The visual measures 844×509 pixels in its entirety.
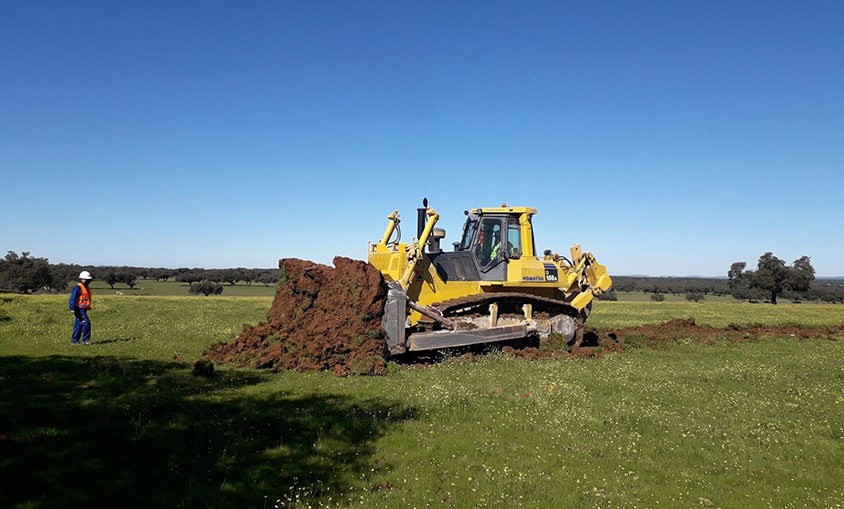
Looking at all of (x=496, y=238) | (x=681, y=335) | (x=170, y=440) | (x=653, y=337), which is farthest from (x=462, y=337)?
(x=681, y=335)

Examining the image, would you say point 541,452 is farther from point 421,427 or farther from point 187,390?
point 187,390

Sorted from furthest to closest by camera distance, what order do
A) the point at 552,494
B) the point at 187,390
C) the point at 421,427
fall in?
the point at 187,390, the point at 421,427, the point at 552,494

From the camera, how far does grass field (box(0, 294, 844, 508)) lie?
6129 millimetres

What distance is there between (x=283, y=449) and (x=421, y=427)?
2.14 metres

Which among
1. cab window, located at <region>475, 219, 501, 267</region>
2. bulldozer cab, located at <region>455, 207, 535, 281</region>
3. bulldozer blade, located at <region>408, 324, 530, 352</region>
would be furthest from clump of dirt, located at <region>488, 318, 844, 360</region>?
cab window, located at <region>475, 219, 501, 267</region>

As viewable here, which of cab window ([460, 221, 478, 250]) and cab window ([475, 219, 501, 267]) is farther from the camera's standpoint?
cab window ([460, 221, 478, 250])

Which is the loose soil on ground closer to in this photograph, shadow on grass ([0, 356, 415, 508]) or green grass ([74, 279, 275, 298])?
shadow on grass ([0, 356, 415, 508])

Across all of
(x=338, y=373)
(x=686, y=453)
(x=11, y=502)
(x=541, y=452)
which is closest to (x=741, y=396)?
(x=686, y=453)

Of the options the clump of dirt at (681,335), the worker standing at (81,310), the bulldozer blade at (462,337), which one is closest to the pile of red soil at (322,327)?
the bulldozer blade at (462,337)

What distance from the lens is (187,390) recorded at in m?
10.1

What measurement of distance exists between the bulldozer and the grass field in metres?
1.58

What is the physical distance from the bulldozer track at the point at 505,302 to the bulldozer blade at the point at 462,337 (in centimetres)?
75

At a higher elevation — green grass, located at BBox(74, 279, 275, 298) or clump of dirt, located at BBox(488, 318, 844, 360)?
green grass, located at BBox(74, 279, 275, 298)

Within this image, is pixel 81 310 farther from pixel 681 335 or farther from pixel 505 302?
pixel 681 335
